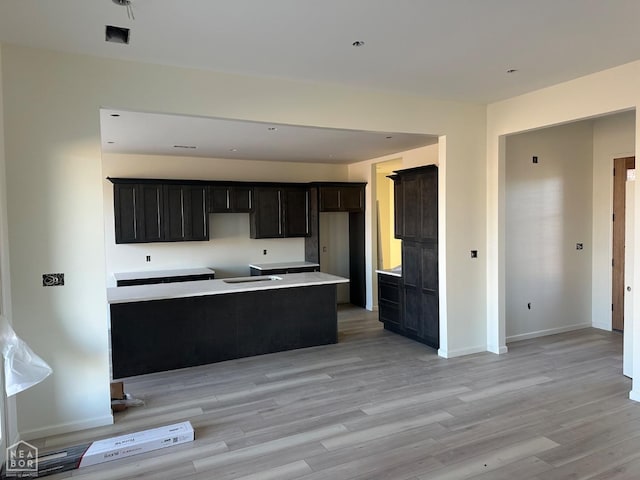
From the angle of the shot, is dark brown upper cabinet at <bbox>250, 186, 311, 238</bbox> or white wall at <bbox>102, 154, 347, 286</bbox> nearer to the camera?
white wall at <bbox>102, 154, 347, 286</bbox>

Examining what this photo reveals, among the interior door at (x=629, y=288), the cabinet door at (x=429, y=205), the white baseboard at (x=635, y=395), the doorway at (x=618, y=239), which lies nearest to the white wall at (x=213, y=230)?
the cabinet door at (x=429, y=205)

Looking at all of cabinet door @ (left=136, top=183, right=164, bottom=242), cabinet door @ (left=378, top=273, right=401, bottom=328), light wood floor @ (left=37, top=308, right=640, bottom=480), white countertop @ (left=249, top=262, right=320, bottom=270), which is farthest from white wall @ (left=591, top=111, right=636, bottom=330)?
cabinet door @ (left=136, top=183, right=164, bottom=242)

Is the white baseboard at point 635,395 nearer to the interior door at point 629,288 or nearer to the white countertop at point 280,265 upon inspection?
the interior door at point 629,288

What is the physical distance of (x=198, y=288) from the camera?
4.87 meters

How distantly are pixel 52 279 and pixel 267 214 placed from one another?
14.4ft

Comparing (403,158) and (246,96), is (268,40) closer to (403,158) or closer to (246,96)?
(246,96)

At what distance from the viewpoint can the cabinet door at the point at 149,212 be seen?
6.42 m

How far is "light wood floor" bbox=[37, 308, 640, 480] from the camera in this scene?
2.72 metres

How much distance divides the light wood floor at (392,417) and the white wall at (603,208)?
0.94 metres

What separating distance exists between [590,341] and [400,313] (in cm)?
232

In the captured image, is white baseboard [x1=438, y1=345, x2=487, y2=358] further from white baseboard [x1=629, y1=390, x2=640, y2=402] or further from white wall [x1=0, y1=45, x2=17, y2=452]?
white wall [x1=0, y1=45, x2=17, y2=452]

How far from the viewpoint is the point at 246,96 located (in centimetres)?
372

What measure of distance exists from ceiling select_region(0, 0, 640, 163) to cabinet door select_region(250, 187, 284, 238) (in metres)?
3.56

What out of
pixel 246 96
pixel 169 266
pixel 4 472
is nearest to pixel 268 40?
pixel 246 96
